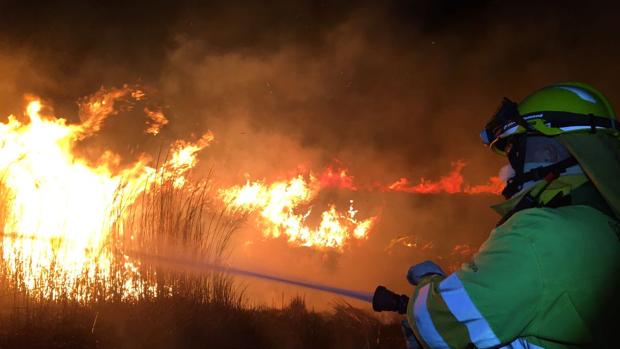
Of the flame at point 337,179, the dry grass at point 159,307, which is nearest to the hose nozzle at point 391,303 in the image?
the dry grass at point 159,307

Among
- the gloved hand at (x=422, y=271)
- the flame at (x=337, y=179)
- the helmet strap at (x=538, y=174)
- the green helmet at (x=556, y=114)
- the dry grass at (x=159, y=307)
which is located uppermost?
the flame at (x=337, y=179)

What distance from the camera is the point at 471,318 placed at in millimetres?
1576

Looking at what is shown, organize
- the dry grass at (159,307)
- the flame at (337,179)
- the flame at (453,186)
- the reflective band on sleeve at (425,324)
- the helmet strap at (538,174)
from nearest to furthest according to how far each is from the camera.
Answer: the reflective band on sleeve at (425,324)
the helmet strap at (538,174)
the dry grass at (159,307)
the flame at (337,179)
the flame at (453,186)

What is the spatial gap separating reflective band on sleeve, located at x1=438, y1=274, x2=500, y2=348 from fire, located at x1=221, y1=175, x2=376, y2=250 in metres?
5.50

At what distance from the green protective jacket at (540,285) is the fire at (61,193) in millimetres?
4123

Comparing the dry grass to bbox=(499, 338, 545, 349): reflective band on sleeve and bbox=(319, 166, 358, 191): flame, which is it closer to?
bbox=(499, 338, 545, 349): reflective band on sleeve

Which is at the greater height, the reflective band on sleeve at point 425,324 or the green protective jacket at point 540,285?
the green protective jacket at point 540,285

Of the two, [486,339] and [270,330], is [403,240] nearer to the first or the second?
[270,330]

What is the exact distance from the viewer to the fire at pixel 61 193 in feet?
15.4

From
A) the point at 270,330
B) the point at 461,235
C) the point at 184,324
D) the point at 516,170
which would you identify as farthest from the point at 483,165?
the point at 516,170

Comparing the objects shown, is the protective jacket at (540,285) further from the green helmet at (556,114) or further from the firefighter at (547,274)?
the green helmet at (556,114)

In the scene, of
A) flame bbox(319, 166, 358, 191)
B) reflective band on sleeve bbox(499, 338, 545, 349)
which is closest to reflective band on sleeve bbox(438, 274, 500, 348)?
reflective band on sleeve bbox(499, 338, 545, 349)

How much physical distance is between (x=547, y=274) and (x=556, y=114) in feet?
2.86

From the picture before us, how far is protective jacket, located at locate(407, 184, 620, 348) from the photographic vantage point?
1.51 meters
